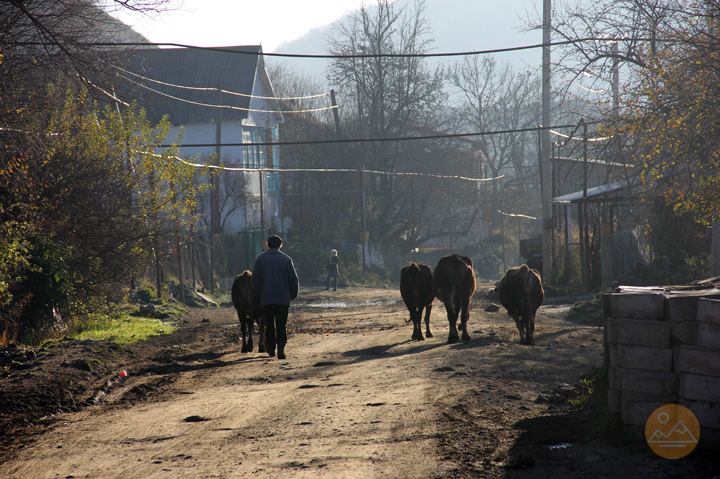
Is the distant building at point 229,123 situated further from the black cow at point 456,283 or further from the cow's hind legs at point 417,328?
the black cow at point 456,283

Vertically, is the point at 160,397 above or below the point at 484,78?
below

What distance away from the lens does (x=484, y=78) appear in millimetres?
66438

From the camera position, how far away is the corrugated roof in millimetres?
42375

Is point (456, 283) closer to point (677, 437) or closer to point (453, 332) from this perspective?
point (453, 332)

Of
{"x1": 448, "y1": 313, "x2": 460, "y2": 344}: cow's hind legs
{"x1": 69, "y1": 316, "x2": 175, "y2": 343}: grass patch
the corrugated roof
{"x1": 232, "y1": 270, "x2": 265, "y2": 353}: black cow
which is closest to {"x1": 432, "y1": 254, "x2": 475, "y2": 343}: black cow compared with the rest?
{"x1": 448, "y1": 313, "x2": 460, "y2": 344}: cow's hind legs

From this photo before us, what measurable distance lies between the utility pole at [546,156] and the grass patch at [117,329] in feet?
48.4

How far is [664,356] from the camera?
5934mm

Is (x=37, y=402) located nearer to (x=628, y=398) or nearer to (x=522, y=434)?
(x=522, y=434)

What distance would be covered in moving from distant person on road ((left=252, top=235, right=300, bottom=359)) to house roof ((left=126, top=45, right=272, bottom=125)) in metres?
30.8

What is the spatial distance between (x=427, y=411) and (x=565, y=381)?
2.79 m

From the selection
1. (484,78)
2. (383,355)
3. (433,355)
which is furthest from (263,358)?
(484,78)

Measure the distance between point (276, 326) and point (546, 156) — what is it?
58.1ft

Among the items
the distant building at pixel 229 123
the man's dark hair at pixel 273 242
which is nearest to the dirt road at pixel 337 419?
the man's dark hair at pixel 273 242

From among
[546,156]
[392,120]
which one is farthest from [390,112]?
[546,156]
